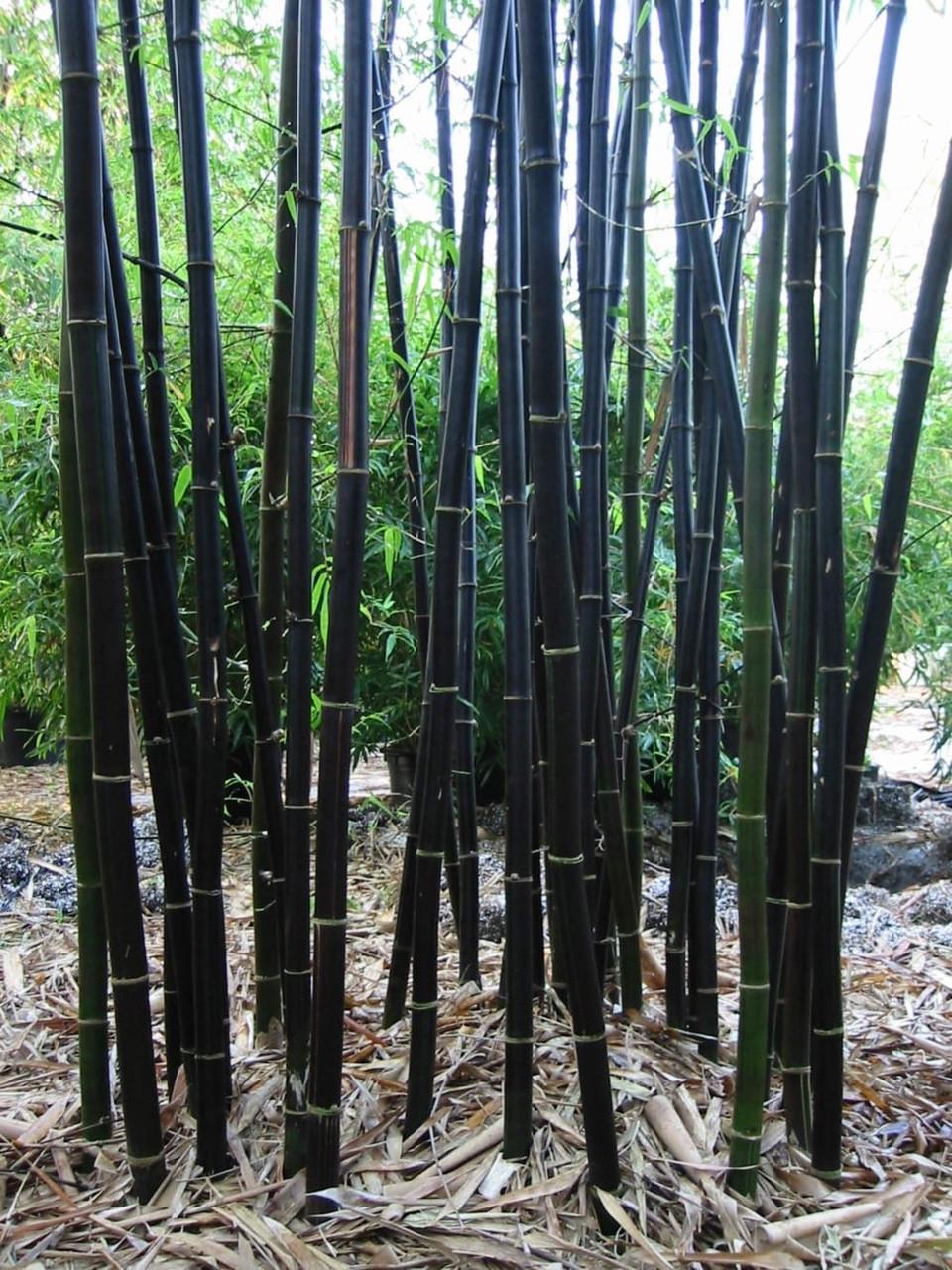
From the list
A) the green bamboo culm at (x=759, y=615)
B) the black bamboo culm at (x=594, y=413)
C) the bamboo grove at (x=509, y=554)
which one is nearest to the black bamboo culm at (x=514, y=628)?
the bamboo grove at (x=509, y=554)

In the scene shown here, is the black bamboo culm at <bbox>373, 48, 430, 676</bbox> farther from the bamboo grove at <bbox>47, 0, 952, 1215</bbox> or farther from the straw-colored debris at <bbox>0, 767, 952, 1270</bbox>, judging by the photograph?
the straw-colored debris at <bbox>0, 767, 952, 1270</bbox>

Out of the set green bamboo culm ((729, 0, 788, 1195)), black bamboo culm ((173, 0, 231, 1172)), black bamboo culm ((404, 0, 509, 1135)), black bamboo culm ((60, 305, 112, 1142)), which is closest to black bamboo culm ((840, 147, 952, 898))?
green bamboo culm ((729, 0, 788, 1195))

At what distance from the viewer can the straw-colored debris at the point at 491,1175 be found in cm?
103

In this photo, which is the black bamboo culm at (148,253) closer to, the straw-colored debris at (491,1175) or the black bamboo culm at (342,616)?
the black bamboo culm at (342,616)

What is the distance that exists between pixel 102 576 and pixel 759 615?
59 centimetres

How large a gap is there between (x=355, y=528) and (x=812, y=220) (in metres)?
0.53

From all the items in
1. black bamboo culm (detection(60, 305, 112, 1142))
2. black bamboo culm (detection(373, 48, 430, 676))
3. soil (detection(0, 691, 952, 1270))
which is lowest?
soil (detection(0, 691, 952, 1270))

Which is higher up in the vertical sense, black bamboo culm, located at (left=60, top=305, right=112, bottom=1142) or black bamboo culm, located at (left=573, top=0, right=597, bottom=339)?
black bamboo culm, located at (left=573, top=0, right=597, bottom=339)

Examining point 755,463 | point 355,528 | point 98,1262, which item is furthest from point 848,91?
point 98,1262

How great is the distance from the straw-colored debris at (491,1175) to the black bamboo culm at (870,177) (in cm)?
78

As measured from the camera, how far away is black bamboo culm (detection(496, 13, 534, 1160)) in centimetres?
108

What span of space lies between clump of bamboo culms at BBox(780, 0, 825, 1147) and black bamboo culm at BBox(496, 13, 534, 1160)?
0.86ft

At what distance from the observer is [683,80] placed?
1174 millimetres

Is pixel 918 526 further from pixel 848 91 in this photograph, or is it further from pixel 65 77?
pixel 65 77
